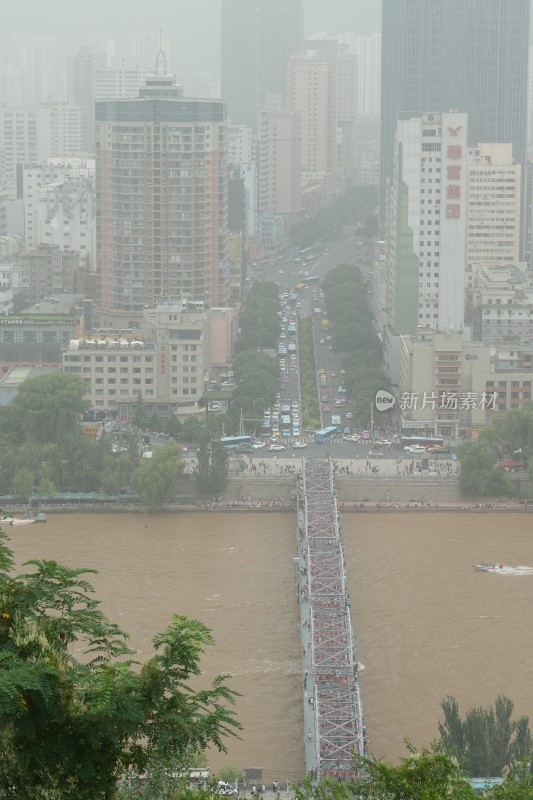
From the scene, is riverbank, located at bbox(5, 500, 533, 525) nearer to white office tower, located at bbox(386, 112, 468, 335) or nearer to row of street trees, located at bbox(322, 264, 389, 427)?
row of street trees, located at bbox(322, 264, 389, 427)

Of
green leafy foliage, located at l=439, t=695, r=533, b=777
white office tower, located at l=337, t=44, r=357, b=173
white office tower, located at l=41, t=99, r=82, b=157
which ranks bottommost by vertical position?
green leafy foliage, located at l=439, t=695, r=533, b=777

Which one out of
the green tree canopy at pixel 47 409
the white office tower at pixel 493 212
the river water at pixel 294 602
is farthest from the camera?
the white office tower at pixel 493 212

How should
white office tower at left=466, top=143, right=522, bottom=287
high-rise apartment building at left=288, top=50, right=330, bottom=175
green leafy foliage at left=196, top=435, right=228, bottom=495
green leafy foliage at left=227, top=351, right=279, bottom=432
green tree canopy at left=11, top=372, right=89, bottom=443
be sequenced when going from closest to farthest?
green leafy foliage at left=196, top=435, right=228, bottom=495 < green tree canopy at left=11, top=372, right=89, bottom=443 < green leafy foliage at left=227, top=351, right=279, bottom=432 < white office tower at left=466, top=143, right=522, bottom=287 < high-rise apartment building at left=288, top=50, right=330, bottom=175

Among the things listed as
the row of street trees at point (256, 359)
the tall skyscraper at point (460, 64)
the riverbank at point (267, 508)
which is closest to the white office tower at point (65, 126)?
the tall skyscraper at point (460, 64)

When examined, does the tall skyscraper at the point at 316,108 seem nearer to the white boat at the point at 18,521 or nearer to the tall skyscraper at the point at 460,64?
the tall skyscraper at the point at 460,64

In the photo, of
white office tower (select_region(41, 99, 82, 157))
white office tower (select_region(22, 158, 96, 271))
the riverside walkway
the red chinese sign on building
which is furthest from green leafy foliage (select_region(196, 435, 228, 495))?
white office tower (select_region(41, 99, 82, 157))

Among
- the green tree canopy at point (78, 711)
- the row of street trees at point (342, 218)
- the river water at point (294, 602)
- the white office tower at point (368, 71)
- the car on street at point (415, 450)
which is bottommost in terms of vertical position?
the river water at point (294, 602)
